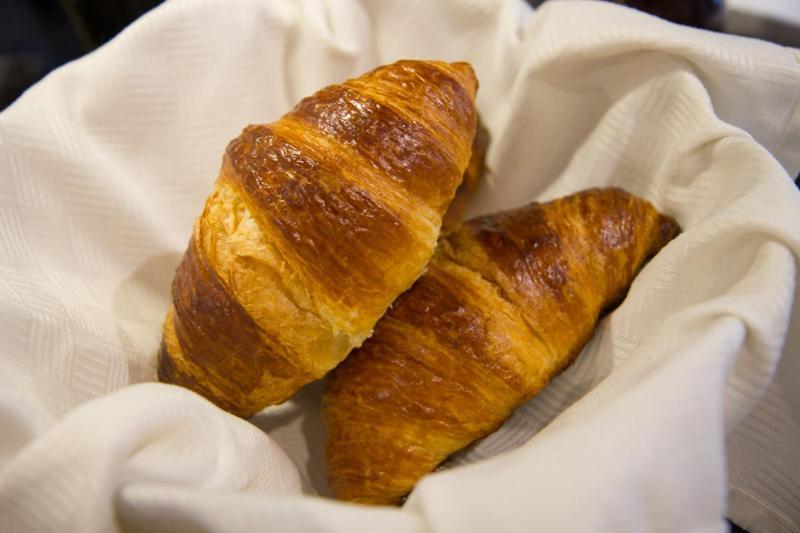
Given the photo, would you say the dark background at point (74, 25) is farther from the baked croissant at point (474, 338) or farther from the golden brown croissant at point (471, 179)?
the baked croissant at point (474, 338)

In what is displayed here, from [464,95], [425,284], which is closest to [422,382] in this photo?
[425,284]

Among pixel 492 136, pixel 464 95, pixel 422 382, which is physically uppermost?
pixel 464 95

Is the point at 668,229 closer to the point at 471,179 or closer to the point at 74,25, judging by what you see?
the point at 471,179

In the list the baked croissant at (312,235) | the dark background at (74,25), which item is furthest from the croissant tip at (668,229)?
the dark background at (74,25)

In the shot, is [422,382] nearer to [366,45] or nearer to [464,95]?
[464,95]

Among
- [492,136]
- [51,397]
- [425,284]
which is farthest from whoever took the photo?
[492,136]

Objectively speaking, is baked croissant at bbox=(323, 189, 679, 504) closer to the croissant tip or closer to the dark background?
the croissant tip
